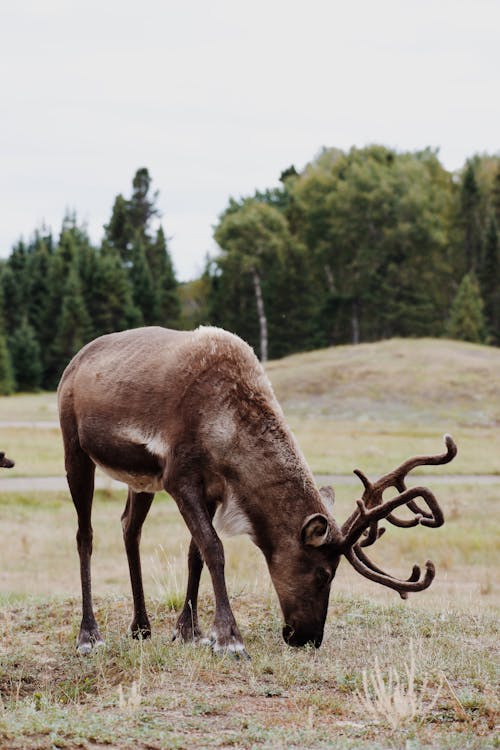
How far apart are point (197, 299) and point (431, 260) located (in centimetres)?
2697

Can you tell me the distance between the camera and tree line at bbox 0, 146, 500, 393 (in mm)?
75875

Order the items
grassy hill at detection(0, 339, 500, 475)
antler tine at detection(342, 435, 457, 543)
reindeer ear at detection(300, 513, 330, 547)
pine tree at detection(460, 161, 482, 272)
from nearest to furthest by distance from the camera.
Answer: reindeer ear at detection(300, 513, 330, 547) < antler tine at detection(342, 435, 457, 543) < grassy hill at detection(0, 339, 500, 475) < pine tree at detection(460, 161, 482, 272)

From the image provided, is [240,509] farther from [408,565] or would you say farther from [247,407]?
[408,565]

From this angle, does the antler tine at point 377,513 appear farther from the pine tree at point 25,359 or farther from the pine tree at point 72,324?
the pine tree at point 25,359

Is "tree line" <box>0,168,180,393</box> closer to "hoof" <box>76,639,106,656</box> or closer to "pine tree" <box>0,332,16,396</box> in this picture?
"pine tree" <box>0,332,16,396</box>

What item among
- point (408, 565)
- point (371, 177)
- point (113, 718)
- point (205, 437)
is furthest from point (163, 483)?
point (371, 177)

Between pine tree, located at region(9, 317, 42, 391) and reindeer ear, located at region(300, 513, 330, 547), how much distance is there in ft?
223

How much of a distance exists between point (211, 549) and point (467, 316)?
70.1 m

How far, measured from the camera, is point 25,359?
72.4 m

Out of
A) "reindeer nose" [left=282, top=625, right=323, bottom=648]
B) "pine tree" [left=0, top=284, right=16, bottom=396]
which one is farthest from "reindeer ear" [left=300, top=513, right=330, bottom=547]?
"pine tree" [left=0, top=284, right=16, bottom=396]

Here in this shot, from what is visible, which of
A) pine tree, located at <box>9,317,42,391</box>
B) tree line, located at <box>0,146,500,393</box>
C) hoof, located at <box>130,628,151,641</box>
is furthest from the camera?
tree line, located at <box>0,146,500,393</box>

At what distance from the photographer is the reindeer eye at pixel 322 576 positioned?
263 inches

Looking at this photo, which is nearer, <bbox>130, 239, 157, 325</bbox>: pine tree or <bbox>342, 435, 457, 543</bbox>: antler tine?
<bbox>342, 435, 457, 543</bbox>: antler tine

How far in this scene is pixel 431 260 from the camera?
8381 centimetres
